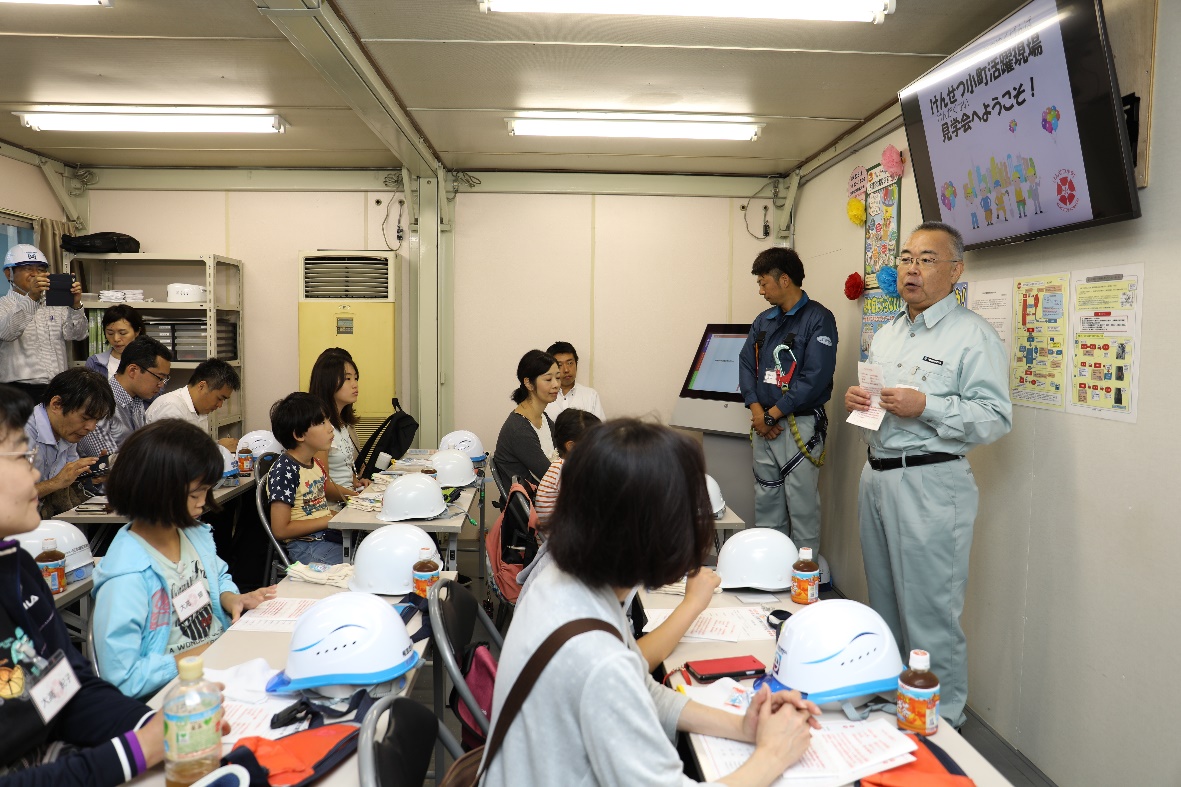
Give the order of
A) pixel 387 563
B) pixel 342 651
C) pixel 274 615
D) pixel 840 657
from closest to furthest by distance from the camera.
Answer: pixel 840 657
pixel 342 651
pixel 274 615
pixel 387 563

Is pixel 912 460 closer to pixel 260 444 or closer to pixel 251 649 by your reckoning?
pixel 251 649

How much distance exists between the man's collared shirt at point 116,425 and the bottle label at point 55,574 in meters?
1.48

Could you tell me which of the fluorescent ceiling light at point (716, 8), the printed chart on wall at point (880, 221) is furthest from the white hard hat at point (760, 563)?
the printed chart on wall at point (880, 221)

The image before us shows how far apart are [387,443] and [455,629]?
3213mm

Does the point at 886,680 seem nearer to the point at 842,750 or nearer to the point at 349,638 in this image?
the point at 842,750

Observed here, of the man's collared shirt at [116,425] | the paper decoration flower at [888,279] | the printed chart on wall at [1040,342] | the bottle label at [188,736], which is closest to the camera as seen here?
the bottle label at [188,736]

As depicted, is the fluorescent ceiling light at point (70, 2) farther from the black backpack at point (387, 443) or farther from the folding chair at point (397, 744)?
the folding chair at point (397, 744)

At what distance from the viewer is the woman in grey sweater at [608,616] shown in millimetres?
1133

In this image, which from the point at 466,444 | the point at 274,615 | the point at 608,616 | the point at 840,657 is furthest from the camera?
the point at 466,444

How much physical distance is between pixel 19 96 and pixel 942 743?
540cm

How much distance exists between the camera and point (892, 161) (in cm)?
409

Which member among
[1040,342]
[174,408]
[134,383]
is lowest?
[174,408]

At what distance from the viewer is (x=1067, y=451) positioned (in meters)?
2.71

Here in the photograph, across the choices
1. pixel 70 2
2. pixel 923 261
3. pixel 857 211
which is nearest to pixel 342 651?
pixel 923 261
